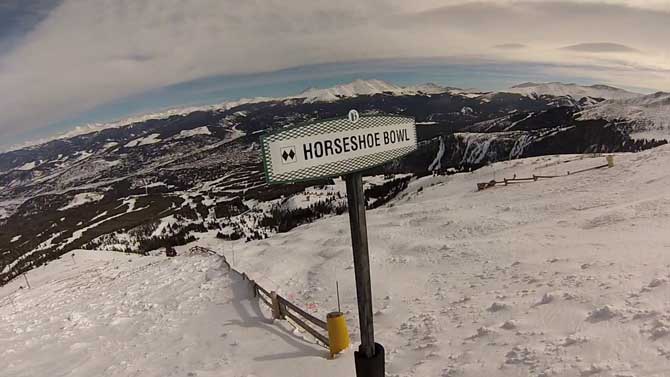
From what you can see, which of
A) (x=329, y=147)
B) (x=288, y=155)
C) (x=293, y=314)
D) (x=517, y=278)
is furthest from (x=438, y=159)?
(x=288, y=155)

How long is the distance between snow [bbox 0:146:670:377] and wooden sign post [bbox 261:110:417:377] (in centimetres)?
275

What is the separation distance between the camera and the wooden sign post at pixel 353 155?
3.16 m

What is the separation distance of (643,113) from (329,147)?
16873 centimetres

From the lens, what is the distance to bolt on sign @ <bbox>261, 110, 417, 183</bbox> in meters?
3.13

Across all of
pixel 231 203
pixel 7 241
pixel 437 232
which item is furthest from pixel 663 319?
pixel 7 241

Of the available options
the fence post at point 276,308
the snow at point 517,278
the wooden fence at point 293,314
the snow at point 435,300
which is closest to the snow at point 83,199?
the snow at point 435,300

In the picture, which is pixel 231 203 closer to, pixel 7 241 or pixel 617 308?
pixel 7 241

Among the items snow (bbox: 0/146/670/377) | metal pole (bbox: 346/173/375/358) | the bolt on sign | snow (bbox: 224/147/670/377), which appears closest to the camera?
the bolt on sign

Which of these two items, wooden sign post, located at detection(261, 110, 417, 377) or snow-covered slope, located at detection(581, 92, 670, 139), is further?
snow-covered slope, located at detection(581, 92, 670, 139)

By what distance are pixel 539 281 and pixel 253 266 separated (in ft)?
40.1

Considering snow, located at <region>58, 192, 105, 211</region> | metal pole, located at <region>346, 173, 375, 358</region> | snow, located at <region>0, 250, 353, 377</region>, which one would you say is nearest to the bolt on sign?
metal pole, located at <region>346, 173, 375, 358</region>

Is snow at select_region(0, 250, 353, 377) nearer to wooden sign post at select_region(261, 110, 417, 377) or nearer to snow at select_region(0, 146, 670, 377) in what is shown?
snow at select_region(0, 146, 670, 377)

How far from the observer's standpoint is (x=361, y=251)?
3.76 meters

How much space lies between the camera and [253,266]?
58.5 feet
